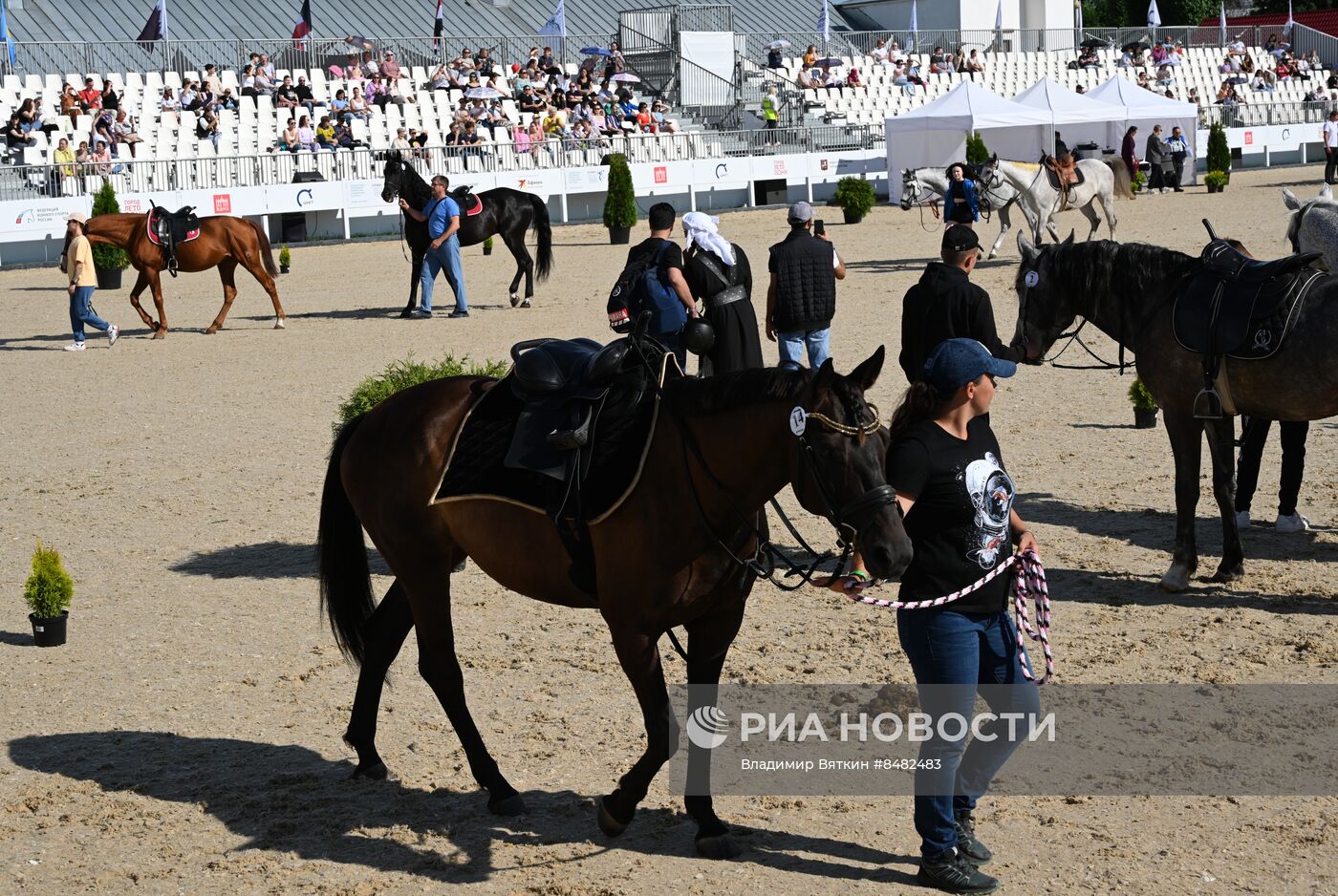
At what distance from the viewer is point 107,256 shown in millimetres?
21953

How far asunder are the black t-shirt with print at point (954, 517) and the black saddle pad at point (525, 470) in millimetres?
930

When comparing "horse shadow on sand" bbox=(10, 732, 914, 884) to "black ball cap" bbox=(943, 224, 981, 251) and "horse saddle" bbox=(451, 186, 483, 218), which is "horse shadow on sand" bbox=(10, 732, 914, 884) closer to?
"black ball cap" bbox=(943, 224, 981, 251)

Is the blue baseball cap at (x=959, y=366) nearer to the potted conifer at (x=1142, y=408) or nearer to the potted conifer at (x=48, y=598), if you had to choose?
the potted conifer at (x=48, y=598)

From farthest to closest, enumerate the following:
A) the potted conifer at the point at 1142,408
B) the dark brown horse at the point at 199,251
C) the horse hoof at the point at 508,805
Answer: the dark brown horse at the point at 199,251, the potted conifer at the point at 1142,408, the horse hoof at the point at 508,805

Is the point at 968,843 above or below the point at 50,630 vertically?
below

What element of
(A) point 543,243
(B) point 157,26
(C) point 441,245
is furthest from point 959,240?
(B) point 157,26

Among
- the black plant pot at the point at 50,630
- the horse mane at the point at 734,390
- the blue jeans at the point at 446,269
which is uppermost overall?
the blue jeans at the point at 446,269

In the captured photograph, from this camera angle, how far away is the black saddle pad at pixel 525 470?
4680 mm

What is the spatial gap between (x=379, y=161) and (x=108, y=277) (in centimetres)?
800

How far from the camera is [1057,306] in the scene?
8023 mm

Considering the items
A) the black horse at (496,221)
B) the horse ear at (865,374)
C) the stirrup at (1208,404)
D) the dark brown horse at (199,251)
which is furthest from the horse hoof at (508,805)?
the black horse at (496,221)

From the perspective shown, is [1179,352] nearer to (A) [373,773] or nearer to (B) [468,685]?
(B) [468,685]

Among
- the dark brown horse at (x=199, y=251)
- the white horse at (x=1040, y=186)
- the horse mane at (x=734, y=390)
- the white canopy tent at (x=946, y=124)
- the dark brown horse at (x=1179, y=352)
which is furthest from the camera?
the white canopy tent at (x=946, y=124)

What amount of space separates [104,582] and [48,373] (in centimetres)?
826
